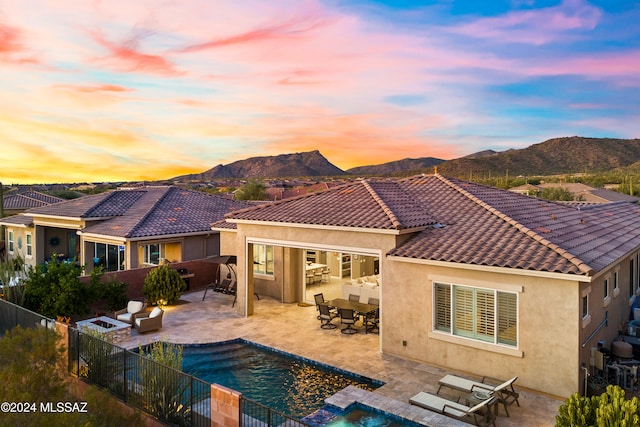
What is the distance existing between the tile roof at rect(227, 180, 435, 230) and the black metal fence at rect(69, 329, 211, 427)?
7.58 meters

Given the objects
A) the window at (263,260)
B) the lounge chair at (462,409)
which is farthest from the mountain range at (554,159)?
the lounge chair at (462,409)

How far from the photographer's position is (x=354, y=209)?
54.8 ft

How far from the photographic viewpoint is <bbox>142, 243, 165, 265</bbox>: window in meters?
25.4

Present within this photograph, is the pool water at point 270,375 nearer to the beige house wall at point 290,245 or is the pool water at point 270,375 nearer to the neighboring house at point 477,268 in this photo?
the neighboring house at point 477,268

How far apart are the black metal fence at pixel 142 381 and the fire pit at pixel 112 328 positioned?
2.99 m

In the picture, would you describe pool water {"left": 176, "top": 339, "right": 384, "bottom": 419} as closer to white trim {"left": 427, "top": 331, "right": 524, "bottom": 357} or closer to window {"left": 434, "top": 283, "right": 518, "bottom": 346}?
white trim {"left": 427, "top": 331, "right": 524, "bottom": 357}

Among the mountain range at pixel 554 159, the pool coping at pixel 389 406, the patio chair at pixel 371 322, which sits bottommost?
the pool coping at pixel 389 406

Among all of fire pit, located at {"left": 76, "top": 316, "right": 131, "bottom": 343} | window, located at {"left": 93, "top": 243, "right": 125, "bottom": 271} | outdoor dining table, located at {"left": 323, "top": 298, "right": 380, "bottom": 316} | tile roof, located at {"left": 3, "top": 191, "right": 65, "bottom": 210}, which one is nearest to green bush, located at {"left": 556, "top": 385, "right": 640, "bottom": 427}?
outdoor dining table, located at {"left": 323, "top": 298, "right": 380, "bottom": 316}

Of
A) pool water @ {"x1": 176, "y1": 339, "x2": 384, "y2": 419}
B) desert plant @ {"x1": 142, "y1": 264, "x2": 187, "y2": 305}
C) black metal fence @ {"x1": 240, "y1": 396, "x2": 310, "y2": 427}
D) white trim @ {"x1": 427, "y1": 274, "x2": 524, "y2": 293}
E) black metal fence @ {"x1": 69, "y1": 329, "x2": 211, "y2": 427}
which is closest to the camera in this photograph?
black metal fence @ {"x1": 240, "y1": 396, "x2": 310, "y2": 427}

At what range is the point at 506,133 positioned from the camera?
66.6 metres

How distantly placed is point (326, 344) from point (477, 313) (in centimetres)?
526

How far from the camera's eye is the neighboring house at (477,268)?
444 inches

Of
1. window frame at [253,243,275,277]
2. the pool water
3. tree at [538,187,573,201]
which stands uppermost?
tree at [538,187,573,201]

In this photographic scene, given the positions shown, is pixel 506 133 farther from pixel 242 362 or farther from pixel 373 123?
pixel 242 362
